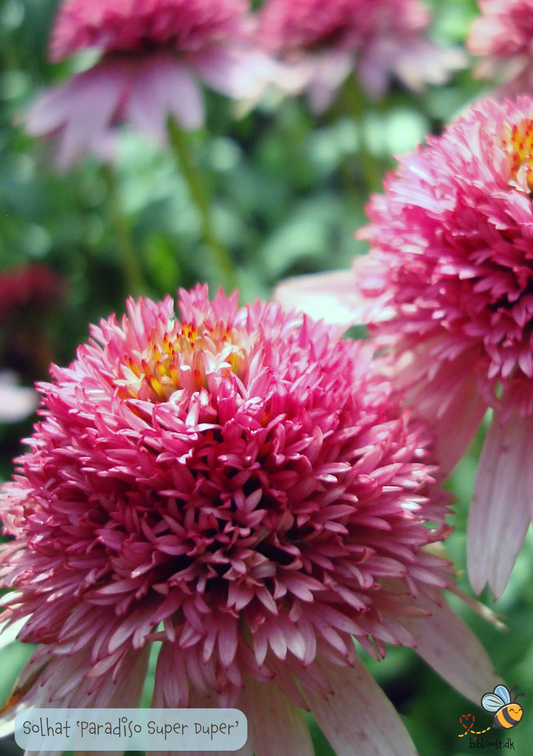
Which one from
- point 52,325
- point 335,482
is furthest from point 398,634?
point 52,325

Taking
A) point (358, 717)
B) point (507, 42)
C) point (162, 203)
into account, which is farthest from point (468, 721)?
point (162, 203)

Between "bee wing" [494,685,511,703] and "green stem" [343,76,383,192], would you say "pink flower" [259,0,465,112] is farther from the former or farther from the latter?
"bee wing" [494,685,511,703]

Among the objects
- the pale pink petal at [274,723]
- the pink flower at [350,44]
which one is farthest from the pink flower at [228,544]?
the pink flower at [350,44]

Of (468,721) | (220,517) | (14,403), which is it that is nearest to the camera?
(220,517)

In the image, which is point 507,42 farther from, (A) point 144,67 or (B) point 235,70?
(A) point 144,67

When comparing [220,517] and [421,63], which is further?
[421,63]

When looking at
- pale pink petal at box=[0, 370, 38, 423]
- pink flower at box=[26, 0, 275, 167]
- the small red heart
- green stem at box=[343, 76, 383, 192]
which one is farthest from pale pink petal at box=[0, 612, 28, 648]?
green stem at box=[343, 76, 383, 192]

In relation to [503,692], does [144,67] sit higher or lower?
higher
